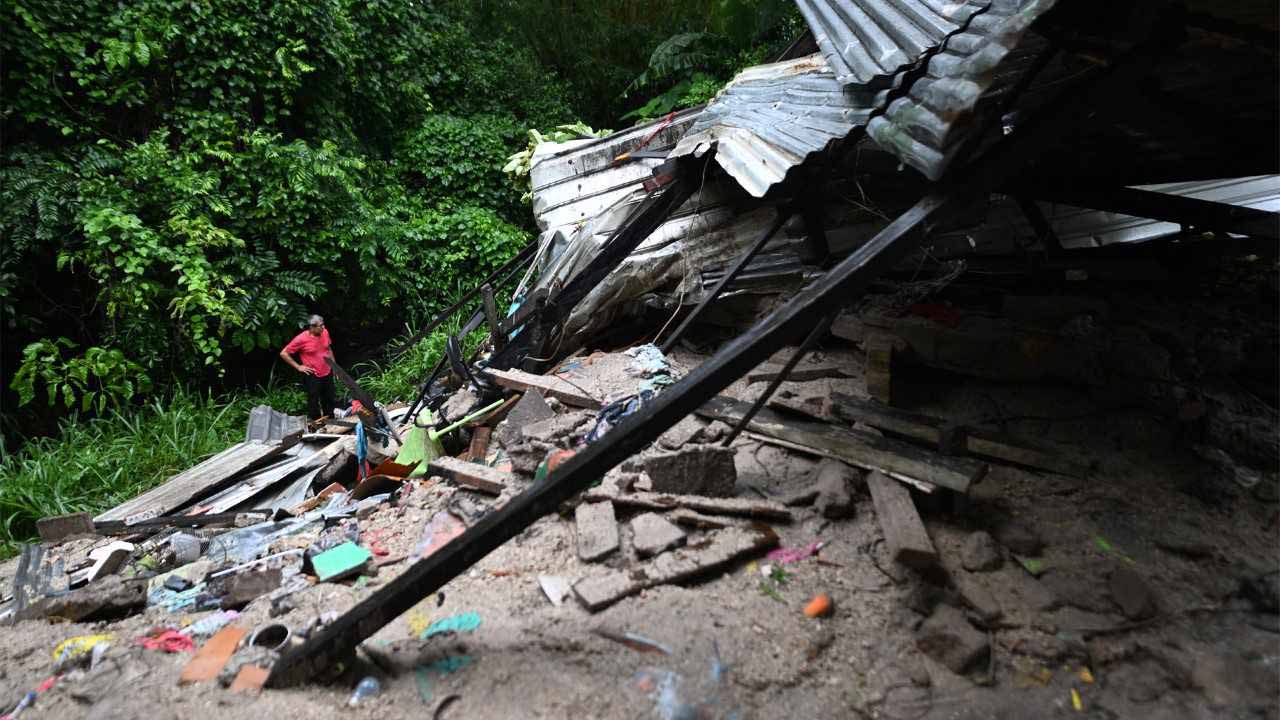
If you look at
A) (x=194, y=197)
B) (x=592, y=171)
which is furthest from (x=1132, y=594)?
(x=194, y=197)

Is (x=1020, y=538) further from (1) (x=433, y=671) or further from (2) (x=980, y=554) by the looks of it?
(1) (x=433, y=671)

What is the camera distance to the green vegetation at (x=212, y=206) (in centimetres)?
715

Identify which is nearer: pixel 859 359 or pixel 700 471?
pixel 700 471

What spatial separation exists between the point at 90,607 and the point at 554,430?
254cm

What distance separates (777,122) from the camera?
3.59 meters

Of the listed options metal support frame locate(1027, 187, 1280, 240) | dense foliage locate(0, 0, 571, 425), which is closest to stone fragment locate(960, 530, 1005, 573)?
metal support frame locate(1027, 187, 1280, 240)

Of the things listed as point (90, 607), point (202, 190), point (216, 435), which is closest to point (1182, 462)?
point (90, 607)

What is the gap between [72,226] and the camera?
7324 millimetres

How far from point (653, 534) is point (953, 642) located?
1234 millimetres

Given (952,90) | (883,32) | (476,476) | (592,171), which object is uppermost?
(883,32)

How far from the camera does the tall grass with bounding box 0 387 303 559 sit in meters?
5.82

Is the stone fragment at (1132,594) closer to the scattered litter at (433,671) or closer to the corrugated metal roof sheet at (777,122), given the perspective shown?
the corrugated metal roof sheet at (777,122)

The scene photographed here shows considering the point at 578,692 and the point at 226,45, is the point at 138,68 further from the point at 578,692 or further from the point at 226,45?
the point at 578,692

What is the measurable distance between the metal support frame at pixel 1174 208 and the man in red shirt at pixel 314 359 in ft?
24.7
